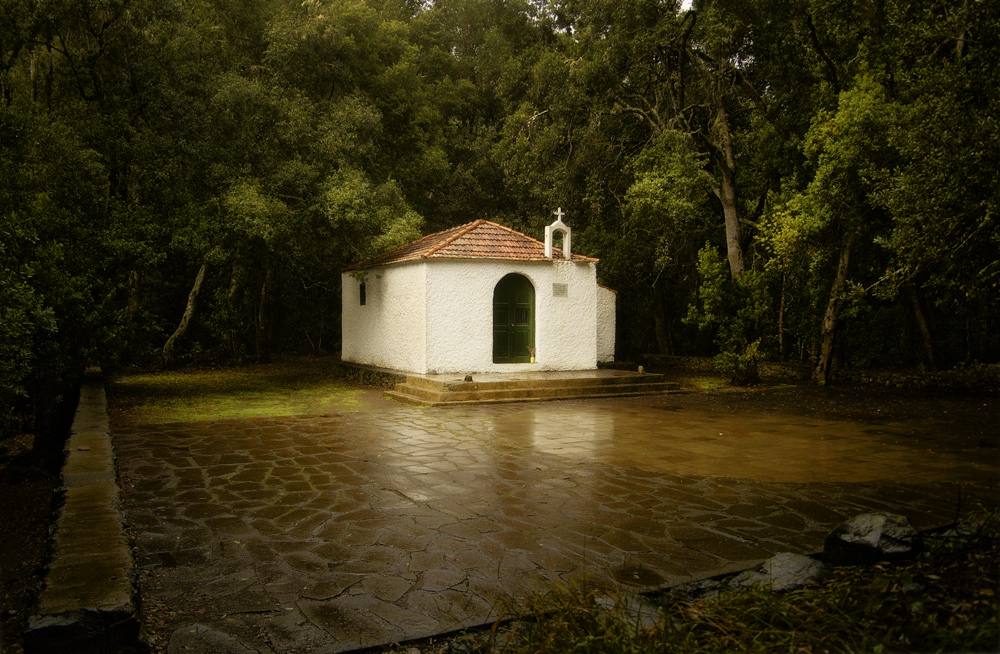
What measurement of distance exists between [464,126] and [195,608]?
79.2ft

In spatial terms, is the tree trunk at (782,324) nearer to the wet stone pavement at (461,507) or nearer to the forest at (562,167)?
the forest at (562,167)

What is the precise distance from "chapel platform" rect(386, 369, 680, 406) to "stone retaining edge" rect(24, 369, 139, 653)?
299 inches

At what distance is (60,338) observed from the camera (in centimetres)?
1073

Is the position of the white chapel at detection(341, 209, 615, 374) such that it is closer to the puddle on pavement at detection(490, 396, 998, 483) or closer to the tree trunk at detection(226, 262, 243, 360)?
the puddle on pavement at detection(490, 396, 998, 483)

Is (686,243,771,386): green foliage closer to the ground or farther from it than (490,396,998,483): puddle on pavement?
farther from it

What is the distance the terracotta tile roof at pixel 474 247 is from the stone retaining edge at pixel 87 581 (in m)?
9.78

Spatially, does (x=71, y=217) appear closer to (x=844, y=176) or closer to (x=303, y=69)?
(x=303, y=69)

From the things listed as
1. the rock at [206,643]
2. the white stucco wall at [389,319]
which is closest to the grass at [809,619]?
the rock at [206,643]

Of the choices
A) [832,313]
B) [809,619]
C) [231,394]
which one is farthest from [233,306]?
[809,619]

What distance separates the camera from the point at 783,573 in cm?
379

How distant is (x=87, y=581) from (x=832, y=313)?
50.8ft

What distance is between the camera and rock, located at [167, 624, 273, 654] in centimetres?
315

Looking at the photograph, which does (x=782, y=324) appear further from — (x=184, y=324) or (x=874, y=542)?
(x=184, y=324)

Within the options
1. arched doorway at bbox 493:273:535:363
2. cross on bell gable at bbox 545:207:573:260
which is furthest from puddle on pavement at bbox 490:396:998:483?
cross on bell gable at bbox 545:207:573:260
